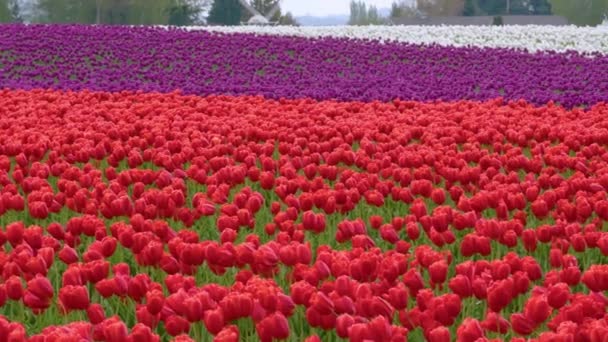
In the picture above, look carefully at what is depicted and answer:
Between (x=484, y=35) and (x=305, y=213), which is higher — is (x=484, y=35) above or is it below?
below

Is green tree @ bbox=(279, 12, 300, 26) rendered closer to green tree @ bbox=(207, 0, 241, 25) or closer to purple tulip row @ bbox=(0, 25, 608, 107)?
green tree @ bbox=(207, 0, 241, 25)

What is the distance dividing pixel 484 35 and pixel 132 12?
1295 inches

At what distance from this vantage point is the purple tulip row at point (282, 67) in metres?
14.6

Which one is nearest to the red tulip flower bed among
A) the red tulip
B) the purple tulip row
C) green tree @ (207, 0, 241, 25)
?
the red tulip

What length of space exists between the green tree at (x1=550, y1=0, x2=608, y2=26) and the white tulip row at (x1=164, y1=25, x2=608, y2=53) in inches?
1634

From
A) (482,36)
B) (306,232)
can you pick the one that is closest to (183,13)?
(482,36)

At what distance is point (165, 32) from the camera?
2608 centimetres

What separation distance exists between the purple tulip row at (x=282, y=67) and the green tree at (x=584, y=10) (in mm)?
48817

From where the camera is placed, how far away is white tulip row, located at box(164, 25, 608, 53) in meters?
25.5

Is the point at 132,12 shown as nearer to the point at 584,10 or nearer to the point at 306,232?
the point at 584,10

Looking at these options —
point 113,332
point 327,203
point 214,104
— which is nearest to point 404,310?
point 113,332

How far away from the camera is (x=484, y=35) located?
2812 cm

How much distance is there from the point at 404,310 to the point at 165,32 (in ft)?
76.3

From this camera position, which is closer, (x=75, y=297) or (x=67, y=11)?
(x=75, y=297)
